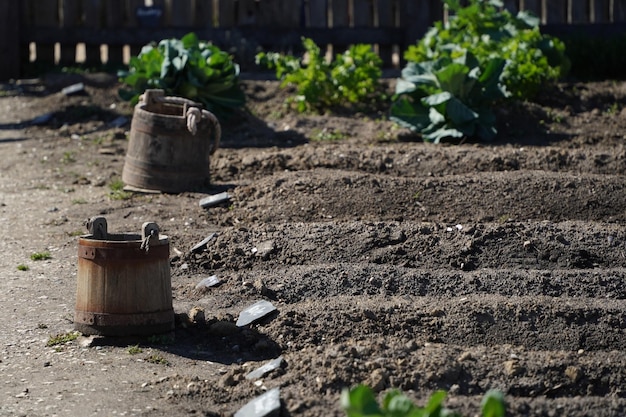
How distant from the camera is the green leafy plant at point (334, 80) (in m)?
10.2

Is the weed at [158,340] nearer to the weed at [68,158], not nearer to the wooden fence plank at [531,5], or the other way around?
the weed at [68,158]

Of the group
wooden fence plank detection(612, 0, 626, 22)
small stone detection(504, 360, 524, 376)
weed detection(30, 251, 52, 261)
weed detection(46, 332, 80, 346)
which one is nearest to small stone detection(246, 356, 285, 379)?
small stone detection(504, 360, 524, 376)

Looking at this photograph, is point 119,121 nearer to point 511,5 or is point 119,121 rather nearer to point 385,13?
point 385,13

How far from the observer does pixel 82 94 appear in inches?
442

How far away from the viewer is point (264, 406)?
412 centimetres

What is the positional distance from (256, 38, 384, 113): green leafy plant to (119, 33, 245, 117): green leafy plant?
1.95 feet

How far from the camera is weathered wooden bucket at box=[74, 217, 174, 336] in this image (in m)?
5.07

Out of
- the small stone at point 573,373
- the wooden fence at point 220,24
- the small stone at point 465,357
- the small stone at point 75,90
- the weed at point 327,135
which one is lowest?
the small stone at point 573,373

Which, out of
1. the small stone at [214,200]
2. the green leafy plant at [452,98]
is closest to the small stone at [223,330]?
the small stone at [214,200]

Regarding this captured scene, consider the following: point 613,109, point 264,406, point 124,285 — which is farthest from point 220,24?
point 264,406

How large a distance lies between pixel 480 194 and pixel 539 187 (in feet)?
1.25

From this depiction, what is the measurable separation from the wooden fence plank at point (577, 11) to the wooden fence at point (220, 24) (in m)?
0.10

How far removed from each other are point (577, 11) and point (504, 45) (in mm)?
2902

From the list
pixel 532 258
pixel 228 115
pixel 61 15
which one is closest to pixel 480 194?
pixel 532 258
